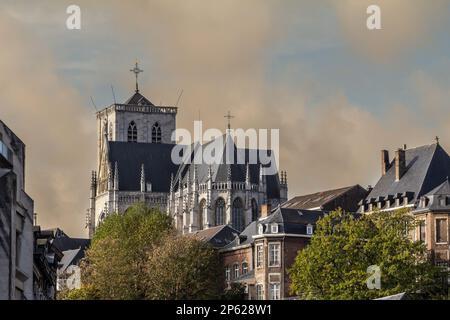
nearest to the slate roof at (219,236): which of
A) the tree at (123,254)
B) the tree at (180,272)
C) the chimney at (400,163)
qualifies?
the tree at (123,254)

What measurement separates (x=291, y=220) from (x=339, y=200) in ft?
72.0

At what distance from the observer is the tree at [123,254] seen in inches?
5664

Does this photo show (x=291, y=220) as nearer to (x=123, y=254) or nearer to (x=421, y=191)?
(x=421, y=191)

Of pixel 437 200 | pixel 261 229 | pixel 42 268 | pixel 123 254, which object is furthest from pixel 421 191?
pixel 42 268

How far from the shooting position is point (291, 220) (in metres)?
157

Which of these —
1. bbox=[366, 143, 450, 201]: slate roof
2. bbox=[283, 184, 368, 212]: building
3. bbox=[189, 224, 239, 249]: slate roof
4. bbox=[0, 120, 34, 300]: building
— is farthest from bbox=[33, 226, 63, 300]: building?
bbox=[189, 224, 239, 249]: slate roof

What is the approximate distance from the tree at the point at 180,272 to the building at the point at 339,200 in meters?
24.0

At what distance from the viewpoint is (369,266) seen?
124m

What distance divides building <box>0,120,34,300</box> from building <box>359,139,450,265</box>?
285 ft

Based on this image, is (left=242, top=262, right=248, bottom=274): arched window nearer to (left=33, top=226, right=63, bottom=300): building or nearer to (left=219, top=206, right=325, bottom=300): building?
(left=219, top=206, right=325, bottom=300): building

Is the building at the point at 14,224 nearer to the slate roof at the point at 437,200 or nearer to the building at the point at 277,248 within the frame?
the slate roof at the point at 437,200
